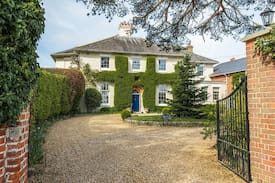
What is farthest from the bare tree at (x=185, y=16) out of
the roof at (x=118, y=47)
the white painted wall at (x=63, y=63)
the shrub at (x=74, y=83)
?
the white painted wall at (x=63, y=63)

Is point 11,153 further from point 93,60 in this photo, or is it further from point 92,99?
point 93,60

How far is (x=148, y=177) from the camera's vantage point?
4035 mm

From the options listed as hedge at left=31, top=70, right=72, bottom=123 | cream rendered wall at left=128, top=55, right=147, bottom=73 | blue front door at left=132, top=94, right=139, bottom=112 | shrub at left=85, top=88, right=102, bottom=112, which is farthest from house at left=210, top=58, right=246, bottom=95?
hedge at left=31, top=70, right=72, bottom=123

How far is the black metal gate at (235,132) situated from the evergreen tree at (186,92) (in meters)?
8.29

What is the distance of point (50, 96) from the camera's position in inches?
456

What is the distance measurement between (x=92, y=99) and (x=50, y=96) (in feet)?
28.3

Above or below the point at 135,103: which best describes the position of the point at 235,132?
below

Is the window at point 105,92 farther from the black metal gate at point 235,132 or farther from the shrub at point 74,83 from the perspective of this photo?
the black metal gate at point 235,132

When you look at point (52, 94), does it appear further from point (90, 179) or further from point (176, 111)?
point (90, 179)

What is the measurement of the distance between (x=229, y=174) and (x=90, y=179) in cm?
258

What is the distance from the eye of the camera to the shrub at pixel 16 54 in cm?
154

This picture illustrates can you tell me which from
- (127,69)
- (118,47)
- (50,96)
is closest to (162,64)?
(127,69)

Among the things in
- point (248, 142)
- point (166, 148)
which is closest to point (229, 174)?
point (248, 142)

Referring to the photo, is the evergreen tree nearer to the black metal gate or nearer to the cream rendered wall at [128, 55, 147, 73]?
the black metal gate
